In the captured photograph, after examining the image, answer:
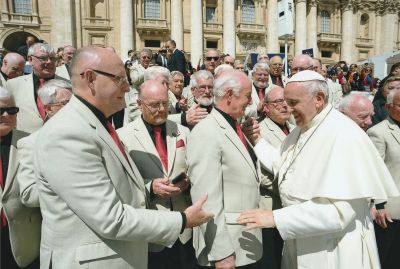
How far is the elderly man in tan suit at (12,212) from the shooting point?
281 centimetres

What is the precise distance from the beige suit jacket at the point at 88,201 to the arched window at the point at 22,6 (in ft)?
107

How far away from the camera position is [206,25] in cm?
3431

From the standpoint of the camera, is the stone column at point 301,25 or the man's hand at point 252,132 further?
the stone column at point 301,25

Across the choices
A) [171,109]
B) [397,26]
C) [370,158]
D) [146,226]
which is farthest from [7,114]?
[397,26]

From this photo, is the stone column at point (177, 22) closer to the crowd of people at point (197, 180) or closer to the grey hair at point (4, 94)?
the crowd of people at point (197, 180)

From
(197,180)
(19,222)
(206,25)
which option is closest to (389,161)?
(197,180)

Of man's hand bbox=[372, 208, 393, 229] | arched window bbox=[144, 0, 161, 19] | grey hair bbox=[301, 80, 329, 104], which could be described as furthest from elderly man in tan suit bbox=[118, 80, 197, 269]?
arched window bbox=[144, 0, 161, 19]

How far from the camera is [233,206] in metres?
2.83

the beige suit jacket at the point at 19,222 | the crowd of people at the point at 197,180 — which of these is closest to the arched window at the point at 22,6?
the crowd of people at the point at 197,180

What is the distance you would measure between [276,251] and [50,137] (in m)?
3.08

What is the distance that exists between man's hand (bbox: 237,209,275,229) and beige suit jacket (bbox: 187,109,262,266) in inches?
11.0

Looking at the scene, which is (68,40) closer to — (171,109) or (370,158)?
(171,109)

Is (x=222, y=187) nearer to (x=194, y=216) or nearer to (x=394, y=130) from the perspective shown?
(x=194, y=216)

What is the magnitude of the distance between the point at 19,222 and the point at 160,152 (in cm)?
139
